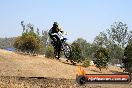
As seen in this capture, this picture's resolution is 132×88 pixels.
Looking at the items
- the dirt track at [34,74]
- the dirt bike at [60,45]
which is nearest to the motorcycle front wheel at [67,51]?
the dirt bike at [60,45]

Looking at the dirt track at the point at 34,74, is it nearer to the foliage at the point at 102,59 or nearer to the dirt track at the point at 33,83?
the dirt track at the point at 33,83

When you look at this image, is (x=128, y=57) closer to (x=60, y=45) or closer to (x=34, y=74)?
(x=34, y=74)

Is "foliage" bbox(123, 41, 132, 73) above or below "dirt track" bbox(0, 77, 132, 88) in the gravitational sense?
above

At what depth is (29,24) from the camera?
5522 inches

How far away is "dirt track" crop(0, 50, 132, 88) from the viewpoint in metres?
33.1

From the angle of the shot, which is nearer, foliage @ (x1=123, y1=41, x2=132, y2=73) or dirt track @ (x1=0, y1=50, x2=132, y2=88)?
dirt track @ (x1=0, y1=50, x2=132, y2=88)

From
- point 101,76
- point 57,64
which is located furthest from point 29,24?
point 101,76

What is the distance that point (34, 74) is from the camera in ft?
139

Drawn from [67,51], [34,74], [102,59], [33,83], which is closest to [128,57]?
[102,59]

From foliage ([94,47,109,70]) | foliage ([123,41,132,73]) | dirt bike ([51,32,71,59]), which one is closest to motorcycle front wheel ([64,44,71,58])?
dirt bike ([51,32,71,59])

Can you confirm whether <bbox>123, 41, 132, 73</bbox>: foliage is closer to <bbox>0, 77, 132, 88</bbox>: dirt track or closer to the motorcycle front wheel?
<bbox>0, 77, 132, 88</bbox>: dirt track

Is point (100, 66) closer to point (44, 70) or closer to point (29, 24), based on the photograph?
point (44, 70)

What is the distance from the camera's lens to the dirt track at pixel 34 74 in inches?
1302

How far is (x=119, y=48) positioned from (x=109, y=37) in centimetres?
528
